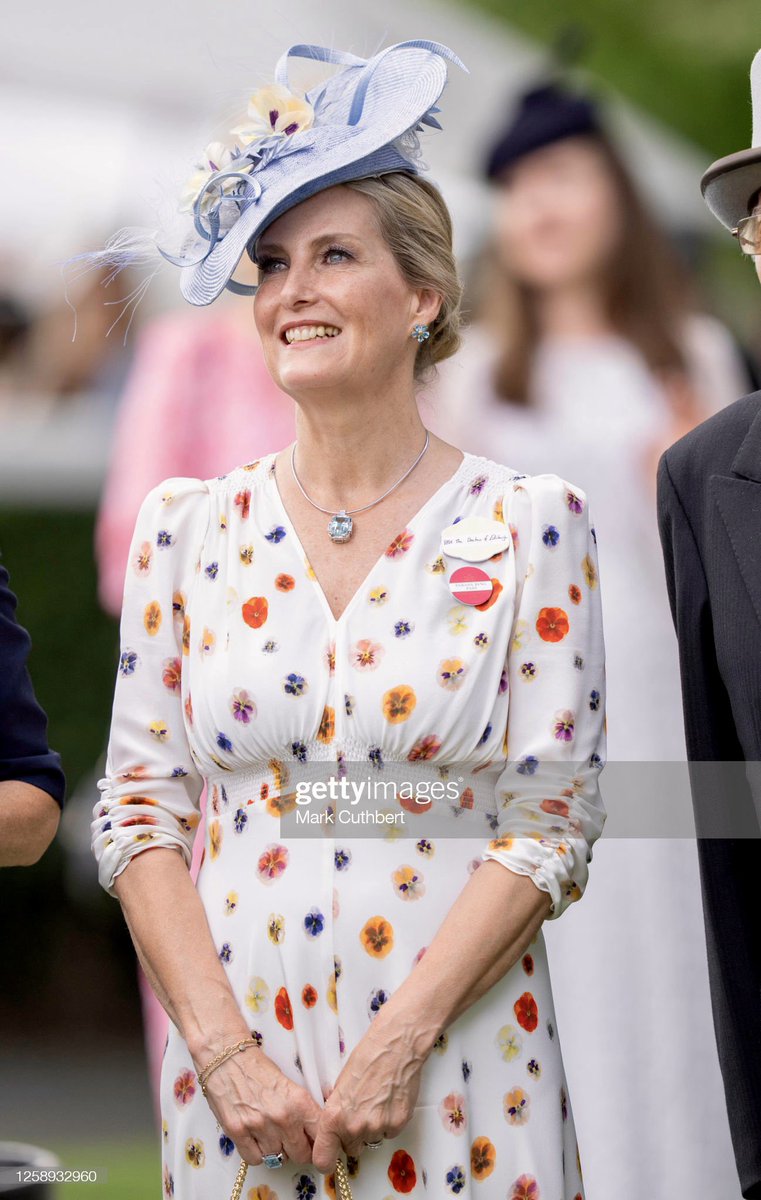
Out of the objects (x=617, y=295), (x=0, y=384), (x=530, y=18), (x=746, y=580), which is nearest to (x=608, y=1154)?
(x=746, y=580)

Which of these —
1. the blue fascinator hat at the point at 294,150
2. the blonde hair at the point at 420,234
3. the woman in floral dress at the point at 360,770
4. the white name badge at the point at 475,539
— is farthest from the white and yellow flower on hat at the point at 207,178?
the white name badge at the point at 475,539

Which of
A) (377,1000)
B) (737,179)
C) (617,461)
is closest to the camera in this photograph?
(377,1000)

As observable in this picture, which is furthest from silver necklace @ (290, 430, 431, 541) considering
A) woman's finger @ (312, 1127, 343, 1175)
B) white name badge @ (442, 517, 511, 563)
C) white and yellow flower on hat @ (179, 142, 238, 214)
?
woman's finger @ (312, 1127, 343, 1175)

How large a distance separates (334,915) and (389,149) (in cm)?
118

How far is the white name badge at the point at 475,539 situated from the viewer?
2.41m

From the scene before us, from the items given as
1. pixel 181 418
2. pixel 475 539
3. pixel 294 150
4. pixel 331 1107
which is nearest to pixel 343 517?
pixel 475 539

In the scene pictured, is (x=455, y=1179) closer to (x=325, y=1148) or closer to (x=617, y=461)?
(x=325, y=1148)

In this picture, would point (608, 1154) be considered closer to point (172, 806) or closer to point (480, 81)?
point (172, 806)

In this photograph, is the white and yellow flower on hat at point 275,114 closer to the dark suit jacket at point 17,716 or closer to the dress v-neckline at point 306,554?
the dress v-neckline at point 306,554

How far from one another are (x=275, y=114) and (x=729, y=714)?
1.18 m

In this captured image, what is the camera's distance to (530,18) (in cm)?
384

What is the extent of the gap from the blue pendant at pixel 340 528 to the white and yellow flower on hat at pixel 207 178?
547 millimetres

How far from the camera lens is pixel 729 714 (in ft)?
7.82

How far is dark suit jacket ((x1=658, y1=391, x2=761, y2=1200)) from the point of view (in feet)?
7.47
